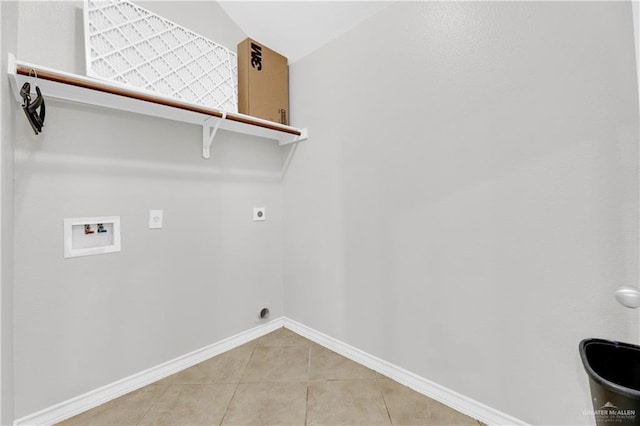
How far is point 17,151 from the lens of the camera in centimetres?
124

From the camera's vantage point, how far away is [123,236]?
60.9 inches

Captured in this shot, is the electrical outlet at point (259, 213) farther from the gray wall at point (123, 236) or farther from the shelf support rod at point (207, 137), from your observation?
the shelf support rod at point (207, 137)

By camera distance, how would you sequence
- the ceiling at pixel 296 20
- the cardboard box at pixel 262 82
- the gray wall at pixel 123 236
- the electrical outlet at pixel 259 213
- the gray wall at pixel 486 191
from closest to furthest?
the gray wall at pixel 486 191, the gray wall at pixel 123 236, the ceiling at pixel 296 20, the cardboard box at pixel 262 82, the electrical outlet at pixel 259 213

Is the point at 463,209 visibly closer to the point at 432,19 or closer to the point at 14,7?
the point at 432,19

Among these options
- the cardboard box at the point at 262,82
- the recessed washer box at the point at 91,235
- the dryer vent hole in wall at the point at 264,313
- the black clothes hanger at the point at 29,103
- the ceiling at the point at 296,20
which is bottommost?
the dryer vent hole in wall at the point at 264,313

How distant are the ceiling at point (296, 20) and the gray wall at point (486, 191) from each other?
0.10 meters

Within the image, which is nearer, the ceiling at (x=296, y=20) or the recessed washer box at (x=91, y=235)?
the recessed washer box at (x=91, y=235)

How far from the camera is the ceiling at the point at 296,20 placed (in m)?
1.79

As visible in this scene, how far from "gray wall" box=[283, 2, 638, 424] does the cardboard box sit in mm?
372

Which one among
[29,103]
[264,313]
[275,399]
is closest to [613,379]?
[275,399]

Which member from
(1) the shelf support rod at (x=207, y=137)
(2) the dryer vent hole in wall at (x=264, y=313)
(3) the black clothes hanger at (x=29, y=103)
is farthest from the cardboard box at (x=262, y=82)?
(2) the dryer vent hole in wall at (x=264, y=313)

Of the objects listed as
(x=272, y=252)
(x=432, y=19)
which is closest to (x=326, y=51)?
(x=432, y=19)

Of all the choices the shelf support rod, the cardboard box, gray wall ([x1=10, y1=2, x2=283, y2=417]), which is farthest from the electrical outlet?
the cardboard box

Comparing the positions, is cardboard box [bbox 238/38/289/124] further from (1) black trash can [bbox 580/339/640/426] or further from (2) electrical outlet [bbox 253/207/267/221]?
(1) black trash can [bbox 580/339/640/426]
